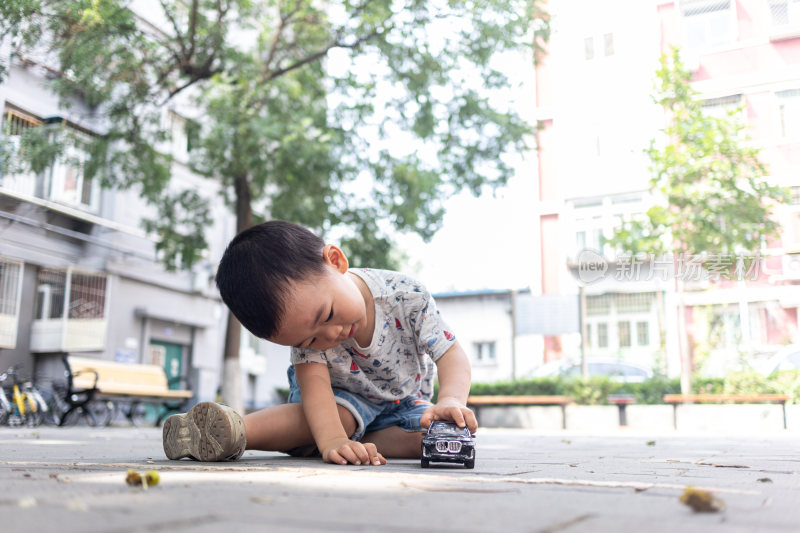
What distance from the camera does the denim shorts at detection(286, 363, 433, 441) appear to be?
2609 mm

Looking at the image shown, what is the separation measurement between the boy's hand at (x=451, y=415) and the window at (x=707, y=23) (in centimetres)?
1166

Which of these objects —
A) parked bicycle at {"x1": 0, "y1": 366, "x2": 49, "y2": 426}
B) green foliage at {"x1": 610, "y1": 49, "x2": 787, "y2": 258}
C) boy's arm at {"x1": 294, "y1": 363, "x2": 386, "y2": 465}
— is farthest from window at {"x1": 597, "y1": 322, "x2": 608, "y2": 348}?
boy's arm at {"x1": 294, "y1": 363, "x2": 386, "y2": 465}

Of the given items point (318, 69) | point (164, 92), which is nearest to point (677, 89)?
point (318, 69)

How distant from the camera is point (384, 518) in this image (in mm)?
975

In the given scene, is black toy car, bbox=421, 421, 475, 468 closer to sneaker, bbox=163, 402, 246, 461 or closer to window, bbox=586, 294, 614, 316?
sneaker, bbox=163, 402, 246, 461

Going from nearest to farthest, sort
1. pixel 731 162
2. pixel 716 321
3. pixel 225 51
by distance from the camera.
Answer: pixel 225 51, pixel 731 162, pixel 716 321

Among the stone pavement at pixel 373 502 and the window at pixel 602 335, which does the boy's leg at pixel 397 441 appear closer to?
the stone pavement at pixel 373 502

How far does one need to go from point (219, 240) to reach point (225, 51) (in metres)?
7.22

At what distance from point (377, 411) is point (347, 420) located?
21cm

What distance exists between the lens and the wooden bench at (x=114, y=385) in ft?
27.4

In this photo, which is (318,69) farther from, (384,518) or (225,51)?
(384,518)

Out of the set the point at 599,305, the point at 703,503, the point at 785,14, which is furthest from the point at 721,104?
the point at 703,503

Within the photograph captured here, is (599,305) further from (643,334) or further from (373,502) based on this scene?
(373,502)

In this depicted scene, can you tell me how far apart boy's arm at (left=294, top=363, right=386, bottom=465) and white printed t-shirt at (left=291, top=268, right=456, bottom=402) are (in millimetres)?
51
